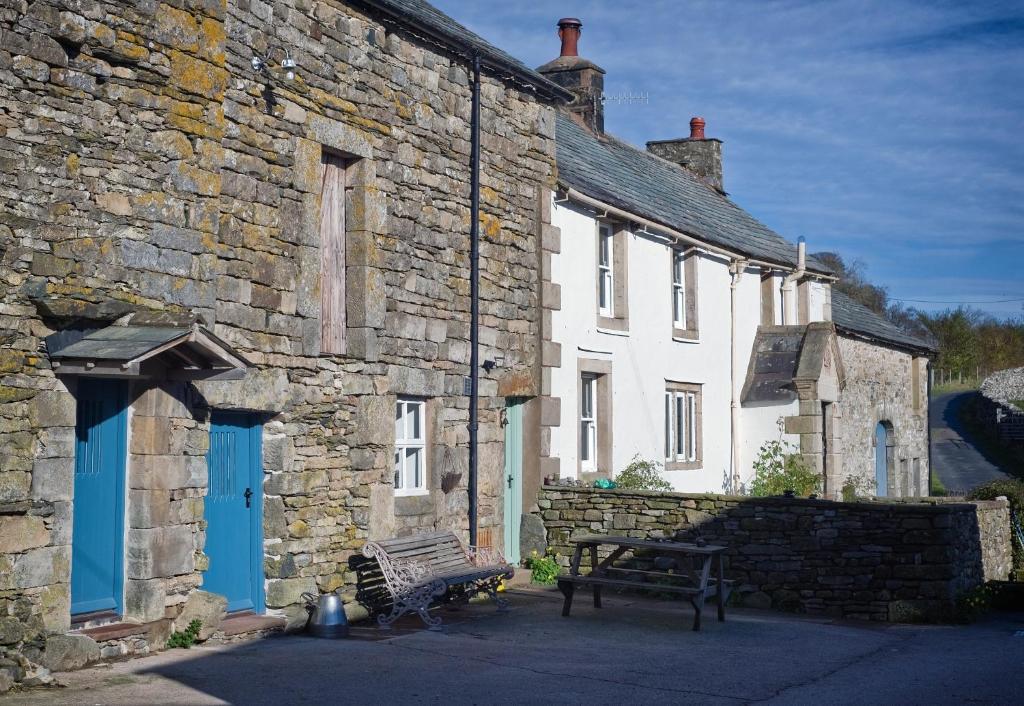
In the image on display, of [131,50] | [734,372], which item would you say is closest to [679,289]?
[734,372]

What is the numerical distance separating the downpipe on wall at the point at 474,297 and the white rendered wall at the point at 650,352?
A: 67.1 inches

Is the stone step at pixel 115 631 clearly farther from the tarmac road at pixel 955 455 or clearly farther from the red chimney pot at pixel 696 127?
the tarmac road at pixel 955 455

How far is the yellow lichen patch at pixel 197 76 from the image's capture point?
356 inches

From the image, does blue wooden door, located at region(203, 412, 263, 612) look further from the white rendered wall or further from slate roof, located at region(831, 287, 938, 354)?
slate roof, located at region(831, 287, 938, 354)

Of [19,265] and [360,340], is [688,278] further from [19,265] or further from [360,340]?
[19,265]

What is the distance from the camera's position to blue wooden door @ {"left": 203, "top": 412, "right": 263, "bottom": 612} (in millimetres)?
9812

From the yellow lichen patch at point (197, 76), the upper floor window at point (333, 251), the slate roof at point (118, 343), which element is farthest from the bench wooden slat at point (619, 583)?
the yellow lichen patch at point (197, 76)

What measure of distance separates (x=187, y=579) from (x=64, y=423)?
5.63 feet

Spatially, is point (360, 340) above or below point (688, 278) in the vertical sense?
below

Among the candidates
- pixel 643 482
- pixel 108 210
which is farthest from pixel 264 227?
pixel 643 482

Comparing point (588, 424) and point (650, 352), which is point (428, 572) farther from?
point (650, 352)

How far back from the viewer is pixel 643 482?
1572cm

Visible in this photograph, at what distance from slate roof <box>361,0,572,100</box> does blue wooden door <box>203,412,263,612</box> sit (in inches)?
169

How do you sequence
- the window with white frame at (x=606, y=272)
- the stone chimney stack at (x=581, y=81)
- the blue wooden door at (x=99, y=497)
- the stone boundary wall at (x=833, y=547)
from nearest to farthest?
the blue wooden door at (x=99, y=497)
the stone boundary wall at (x=833, y=547)
the window with white frame at (x=606, y=272)
the stone chimney stack at (x=581, y=81)
